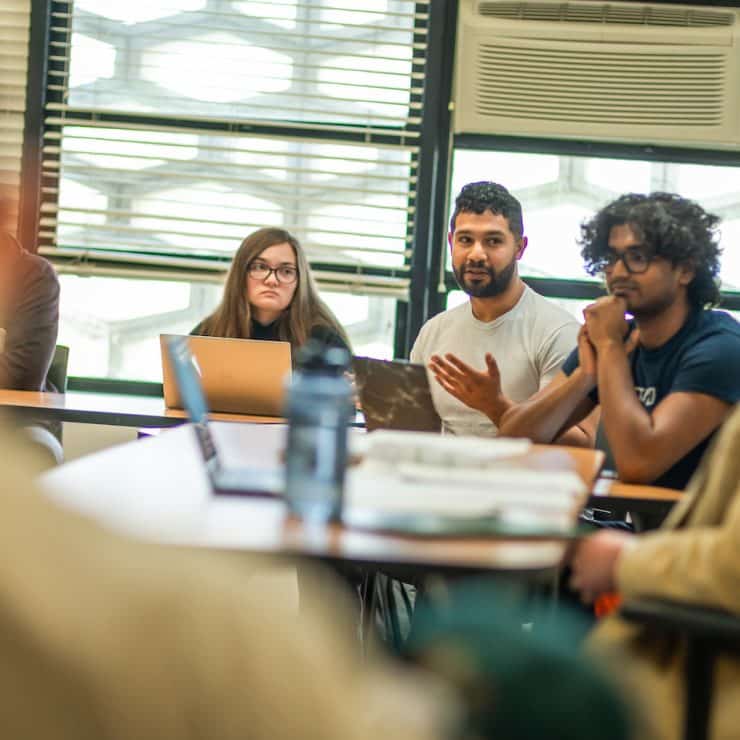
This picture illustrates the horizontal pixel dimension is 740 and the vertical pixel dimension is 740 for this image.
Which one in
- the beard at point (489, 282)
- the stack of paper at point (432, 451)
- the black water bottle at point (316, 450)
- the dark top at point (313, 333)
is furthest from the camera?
the dark top at point (313, 333)

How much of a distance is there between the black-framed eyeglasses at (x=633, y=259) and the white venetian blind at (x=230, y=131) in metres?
1.85

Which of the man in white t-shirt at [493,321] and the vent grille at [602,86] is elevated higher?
the vent grille at [602,86]

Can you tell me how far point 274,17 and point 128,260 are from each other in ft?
3.84

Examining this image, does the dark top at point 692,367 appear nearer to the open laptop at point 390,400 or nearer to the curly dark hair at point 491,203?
the open laptop at point 390,400

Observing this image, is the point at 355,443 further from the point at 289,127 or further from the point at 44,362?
the point at 289,127

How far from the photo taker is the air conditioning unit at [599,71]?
15.1ft

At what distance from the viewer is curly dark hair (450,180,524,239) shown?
12.3ft

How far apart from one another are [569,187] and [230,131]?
1.44 meters

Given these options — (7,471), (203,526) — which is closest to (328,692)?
(7,471)

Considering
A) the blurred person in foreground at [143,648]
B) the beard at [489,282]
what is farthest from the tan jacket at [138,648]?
the beard at [489,282]

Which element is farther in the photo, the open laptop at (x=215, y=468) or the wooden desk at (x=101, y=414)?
the wooden desk at (x=101, y=414)

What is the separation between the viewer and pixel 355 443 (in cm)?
201

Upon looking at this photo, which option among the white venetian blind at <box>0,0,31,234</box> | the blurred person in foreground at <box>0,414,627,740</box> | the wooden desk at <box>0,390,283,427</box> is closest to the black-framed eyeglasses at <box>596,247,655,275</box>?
the wooden desk at <box>0,390,283,427</box>

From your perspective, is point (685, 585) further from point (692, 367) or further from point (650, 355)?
point (650, 355)
